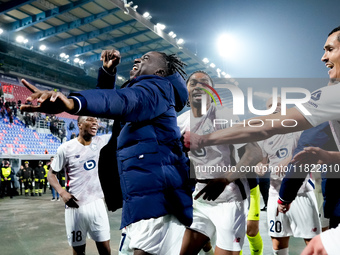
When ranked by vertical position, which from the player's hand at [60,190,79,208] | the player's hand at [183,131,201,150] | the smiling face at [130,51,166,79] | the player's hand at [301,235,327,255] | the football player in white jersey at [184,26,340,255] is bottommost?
the player's hand at [60,190,79,208]

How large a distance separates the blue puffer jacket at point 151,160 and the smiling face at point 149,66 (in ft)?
0.84

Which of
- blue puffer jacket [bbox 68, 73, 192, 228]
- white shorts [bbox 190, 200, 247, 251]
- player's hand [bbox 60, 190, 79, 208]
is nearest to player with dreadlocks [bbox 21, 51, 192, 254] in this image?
blue puffer jacket [bbox 68, 73, 192, 228]

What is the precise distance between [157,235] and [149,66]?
111 centimetres

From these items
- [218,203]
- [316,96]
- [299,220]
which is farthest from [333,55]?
[299,220]

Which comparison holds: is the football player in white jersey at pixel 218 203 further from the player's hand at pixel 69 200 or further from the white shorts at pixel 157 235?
the player's hand at pixel 69 200

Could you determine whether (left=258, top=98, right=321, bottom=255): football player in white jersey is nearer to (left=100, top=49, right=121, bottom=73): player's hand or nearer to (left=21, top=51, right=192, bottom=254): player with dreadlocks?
(left=21, top=51, right=192, bottom=254): player with dreadlocks

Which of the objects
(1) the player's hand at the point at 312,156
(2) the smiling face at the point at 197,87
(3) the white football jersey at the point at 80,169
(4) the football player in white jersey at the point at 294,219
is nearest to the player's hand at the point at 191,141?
(1) the player's hand at the point at 312,156

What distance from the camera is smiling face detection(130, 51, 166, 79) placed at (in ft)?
7.21

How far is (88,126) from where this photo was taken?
4125 mm

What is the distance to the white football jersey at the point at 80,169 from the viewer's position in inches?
158

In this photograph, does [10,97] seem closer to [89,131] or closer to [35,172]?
[35,172]

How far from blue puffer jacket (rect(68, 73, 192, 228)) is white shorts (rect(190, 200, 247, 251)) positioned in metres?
1.41

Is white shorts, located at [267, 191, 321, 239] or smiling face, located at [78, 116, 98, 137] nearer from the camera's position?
white shorts, located at [267, 191, 321, 239]

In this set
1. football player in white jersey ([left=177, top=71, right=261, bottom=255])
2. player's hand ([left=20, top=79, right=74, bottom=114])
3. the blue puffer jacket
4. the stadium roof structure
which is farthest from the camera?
the stadium roof structure
